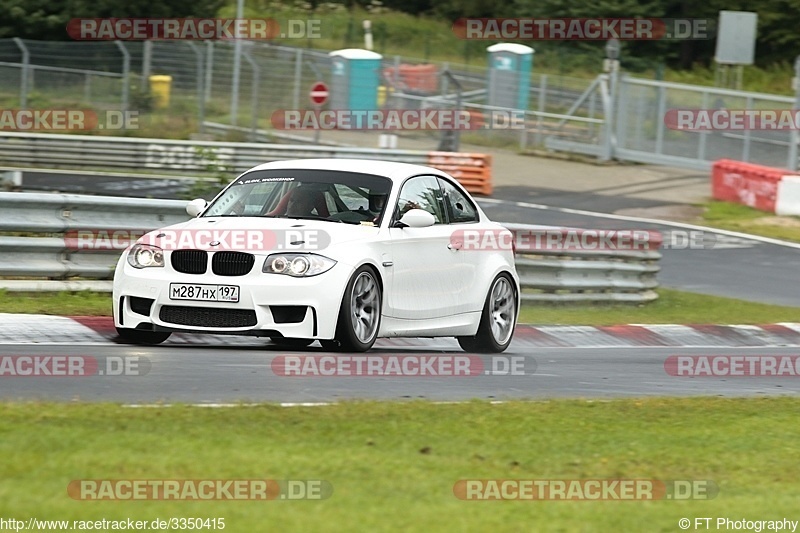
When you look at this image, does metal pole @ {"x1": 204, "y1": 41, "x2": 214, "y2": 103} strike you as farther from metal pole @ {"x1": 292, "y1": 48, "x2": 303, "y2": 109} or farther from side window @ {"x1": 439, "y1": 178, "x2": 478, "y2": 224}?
side window @ {"x1": 439, "y1": 178, "x2": 478, "y2": 224}

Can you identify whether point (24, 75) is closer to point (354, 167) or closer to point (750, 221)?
point (750, 221)

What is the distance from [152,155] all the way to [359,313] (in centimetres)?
2307

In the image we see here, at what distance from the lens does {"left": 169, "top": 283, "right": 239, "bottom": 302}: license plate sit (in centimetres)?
995

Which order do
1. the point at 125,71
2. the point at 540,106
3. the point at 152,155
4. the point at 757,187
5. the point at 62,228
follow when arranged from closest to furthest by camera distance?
the point at 62,228 → the point at 757,187 → the point at 152,155 → the point at 125,71 → the point at 540,106

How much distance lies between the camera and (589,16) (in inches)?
2290

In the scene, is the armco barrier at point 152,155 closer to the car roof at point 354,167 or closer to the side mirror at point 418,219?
the car roof at point 354,167

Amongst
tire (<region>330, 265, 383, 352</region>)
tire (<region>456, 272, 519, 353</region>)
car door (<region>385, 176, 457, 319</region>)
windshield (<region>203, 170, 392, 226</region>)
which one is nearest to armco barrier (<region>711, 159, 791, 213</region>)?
tire (<region>456, 272, 519, 353</region>)

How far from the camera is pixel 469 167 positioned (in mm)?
31500

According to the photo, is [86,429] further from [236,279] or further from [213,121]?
[213,121]

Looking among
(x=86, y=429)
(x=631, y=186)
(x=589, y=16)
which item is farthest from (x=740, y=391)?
(x=589, y=16)

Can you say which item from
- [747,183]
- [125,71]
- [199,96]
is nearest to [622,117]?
[747,183]

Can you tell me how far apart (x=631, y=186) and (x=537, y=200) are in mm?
3882

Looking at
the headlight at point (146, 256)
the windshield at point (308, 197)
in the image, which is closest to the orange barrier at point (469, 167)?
the windshield at point (308, 197)

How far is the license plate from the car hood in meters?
0.26
